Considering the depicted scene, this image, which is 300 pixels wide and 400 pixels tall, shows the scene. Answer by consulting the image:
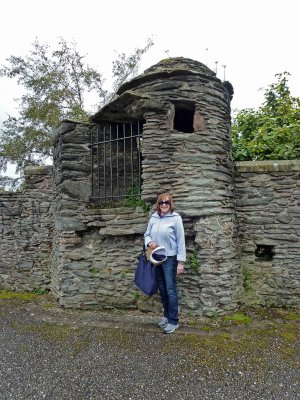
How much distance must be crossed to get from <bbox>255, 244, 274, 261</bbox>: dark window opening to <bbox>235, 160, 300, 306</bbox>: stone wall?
0.02 meters

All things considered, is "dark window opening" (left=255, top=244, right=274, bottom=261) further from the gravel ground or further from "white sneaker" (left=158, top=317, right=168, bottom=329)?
"white sneaker" (left=158, top=317, right=168, bottom=329)

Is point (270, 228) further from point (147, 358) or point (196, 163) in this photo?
point (147, 358)

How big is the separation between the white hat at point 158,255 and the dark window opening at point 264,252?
2.08m

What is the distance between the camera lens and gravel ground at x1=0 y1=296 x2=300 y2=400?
8.67ft

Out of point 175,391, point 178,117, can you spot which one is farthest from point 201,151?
point 175,391

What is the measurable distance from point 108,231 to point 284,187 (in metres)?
3.02

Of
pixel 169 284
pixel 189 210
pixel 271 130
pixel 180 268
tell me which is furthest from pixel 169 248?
pixel 271 130

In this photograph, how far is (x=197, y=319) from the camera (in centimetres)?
422

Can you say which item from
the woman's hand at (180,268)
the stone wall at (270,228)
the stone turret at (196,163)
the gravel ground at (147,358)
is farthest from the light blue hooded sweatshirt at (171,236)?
the stone wall at (270,228)

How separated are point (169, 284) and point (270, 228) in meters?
2.17

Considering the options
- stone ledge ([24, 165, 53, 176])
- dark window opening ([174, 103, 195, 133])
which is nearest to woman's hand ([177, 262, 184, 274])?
dark window opening ([174, 103, 195, 133])

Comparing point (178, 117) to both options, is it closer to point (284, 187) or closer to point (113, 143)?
point (113, 143)

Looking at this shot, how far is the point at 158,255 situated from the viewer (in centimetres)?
380

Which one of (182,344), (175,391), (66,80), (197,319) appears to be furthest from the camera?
(66,80)
